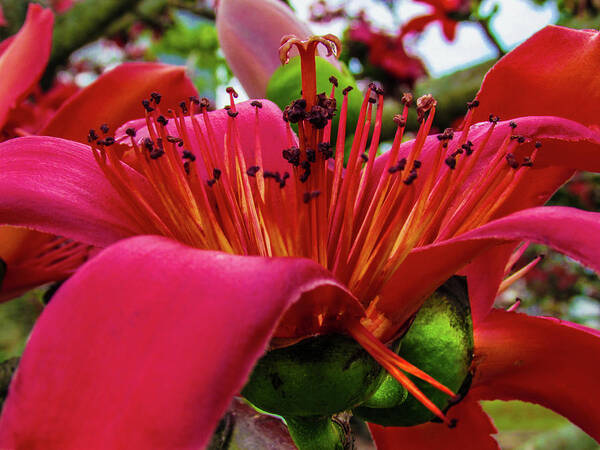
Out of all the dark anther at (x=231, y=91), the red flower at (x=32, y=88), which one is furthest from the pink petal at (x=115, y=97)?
the dark anther at (x=231, y=91)

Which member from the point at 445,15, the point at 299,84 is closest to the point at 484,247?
the point at 299,84

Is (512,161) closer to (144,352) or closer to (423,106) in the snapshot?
(423,106)

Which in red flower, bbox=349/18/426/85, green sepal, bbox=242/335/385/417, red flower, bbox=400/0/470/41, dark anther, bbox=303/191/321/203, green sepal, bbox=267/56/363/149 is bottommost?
red flower, bbox=349/18/426/85

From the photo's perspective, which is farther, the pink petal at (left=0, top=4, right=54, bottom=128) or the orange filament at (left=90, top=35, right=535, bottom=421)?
the pink petal at (left=0, top=4, right=54, bottom=128)

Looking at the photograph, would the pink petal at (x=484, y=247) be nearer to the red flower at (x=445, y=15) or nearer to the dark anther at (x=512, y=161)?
the dark anther at (x=512, y=161)

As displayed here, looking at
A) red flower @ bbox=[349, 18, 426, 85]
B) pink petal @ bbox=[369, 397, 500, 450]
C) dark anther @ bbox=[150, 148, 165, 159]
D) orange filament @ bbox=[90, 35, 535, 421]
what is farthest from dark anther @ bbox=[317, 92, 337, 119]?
red flower @ bbox=[349, 18, 426, 85]

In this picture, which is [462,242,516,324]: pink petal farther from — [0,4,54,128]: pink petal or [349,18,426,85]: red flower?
[349,18,426,85]: red flower

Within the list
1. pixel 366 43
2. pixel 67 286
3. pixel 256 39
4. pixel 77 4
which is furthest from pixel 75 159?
pixel 366 43
